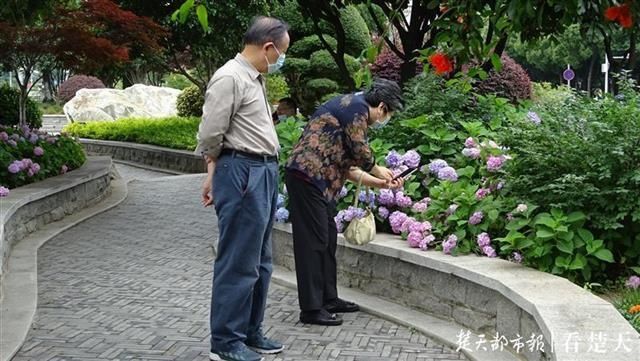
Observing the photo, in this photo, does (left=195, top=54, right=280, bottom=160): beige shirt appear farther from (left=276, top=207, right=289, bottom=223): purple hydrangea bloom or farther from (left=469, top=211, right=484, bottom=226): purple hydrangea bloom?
(left=276, top=207, right=289, bottom=223): purple hydrangea bloom

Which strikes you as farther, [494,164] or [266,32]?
[494,164]

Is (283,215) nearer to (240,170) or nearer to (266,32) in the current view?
(240,170)

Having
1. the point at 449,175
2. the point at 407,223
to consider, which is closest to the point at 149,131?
the point at 449,175

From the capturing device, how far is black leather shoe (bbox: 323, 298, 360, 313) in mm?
5074

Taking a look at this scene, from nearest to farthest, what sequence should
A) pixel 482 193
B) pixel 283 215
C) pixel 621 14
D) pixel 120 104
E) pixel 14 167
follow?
pixel 621 14, pixel 482 193, pixel 283 215, pixel 14 167, pixel 120 104

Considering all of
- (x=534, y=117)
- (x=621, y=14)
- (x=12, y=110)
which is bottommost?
(x=12, y=110)

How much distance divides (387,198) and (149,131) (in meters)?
14.2

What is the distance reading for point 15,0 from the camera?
824 cm

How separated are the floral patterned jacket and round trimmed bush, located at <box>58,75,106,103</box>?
28.8 m

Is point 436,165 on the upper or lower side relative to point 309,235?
upper

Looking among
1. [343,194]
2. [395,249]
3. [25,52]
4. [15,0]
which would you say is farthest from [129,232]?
[25,52]

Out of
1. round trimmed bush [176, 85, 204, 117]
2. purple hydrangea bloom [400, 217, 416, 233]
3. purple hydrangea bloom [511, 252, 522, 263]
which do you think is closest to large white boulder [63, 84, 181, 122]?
round trimmed bush [176, 85, 204, 117]

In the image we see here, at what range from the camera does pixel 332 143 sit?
4762 millimetres

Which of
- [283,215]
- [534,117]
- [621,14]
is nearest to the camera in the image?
[621,14]
